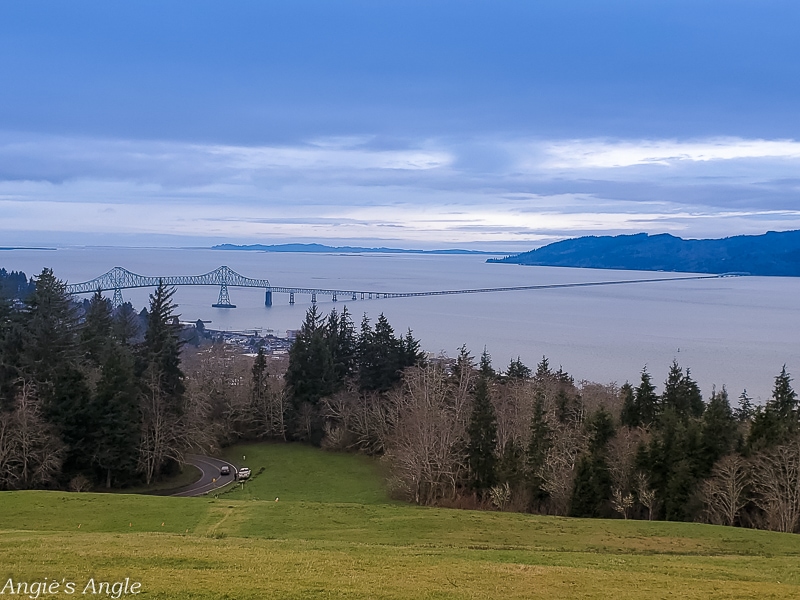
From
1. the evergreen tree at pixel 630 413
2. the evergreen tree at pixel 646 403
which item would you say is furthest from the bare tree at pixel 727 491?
the evergreen tree at pixel 630 413

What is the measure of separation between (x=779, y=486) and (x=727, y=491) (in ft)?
5.10

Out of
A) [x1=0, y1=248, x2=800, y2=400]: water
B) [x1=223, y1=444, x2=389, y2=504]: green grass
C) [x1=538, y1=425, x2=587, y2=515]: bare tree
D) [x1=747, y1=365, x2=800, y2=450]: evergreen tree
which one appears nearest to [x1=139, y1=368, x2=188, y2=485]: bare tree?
[x1=223, y1=444, x2=389, y2=504]: green grass

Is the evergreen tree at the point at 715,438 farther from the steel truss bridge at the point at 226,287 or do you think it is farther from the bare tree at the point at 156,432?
the steel truss bridge at the point at 226,287

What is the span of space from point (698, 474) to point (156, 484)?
20371 millimetres

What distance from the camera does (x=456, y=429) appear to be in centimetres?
Answer: 2520

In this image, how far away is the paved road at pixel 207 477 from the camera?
25.4m

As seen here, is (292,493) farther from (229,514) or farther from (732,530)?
(732,530)

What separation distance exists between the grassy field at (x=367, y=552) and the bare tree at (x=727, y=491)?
3.58 m

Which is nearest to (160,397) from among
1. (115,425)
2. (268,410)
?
(115,425)

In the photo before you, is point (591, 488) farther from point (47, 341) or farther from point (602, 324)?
point (602, 324)

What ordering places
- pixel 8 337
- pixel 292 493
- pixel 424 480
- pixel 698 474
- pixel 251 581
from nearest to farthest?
1. pixel 251 581
2. pixel 698 474
3. pixel 424 480
4. pixel 292 493
5. pixel 8 337

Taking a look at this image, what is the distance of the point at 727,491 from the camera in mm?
19547

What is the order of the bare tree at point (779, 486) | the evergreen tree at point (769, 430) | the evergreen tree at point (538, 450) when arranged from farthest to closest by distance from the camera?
the evergreen tree at point (538, 450), the evergreen tree at point (769, 430), the bare tree at point (779, 486)

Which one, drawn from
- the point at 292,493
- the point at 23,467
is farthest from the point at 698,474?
the point at 23,467
